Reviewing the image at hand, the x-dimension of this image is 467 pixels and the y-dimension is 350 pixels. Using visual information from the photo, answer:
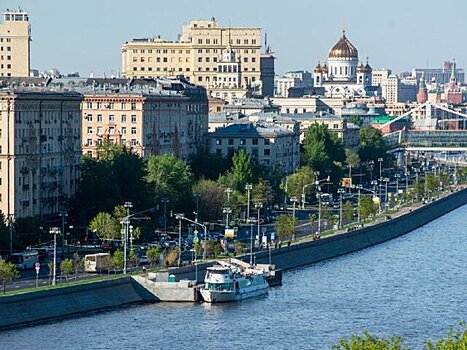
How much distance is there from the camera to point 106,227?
78562 millimetres

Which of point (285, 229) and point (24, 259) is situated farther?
point (285, 229)

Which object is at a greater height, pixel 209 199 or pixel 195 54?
pixel 195 54

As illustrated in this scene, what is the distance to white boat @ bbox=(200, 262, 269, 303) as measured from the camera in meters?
69.2

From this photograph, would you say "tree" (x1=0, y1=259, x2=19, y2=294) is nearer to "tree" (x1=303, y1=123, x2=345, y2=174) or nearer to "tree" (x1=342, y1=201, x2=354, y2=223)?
"tree" (x1=342, y1=201, x2=354, y2=223)

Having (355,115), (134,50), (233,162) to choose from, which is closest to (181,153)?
(233,162)

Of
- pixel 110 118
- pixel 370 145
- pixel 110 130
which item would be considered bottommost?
pixel 370 145

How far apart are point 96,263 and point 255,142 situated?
2104 inches

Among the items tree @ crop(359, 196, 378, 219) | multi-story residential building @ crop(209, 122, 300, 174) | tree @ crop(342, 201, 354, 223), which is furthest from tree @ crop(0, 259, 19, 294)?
multi-story residential building @ crop(209, 122, 300, 174)

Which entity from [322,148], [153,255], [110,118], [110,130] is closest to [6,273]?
[153,255]

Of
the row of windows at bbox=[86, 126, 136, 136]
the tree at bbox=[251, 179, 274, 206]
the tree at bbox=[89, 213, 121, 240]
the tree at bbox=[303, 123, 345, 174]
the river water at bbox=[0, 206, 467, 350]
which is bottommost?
the river water at bbox=[0, 206, 467, 350]

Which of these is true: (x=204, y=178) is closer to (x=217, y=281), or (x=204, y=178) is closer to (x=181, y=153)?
(x=181, y=153)

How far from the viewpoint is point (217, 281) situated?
69625 mm

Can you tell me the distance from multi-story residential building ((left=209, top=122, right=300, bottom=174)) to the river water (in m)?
38.7

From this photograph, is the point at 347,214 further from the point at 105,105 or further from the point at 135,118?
the point at 105,105
